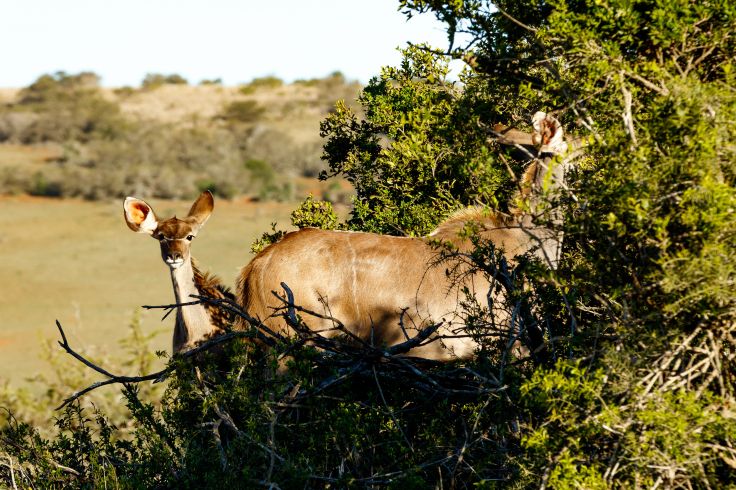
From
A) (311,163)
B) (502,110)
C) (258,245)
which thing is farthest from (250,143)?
(502,110)

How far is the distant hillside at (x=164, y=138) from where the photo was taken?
35.5m

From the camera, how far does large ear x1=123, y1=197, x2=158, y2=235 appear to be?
7207 mm

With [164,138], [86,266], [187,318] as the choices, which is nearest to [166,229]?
[187,318]

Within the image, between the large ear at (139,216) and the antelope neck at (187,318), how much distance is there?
436mm

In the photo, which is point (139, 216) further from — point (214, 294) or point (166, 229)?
point (214, 294)

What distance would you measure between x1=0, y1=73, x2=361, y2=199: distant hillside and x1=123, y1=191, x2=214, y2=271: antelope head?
74.4ft

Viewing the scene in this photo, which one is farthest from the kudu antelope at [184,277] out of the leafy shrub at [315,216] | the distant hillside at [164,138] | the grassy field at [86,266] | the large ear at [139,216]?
the distant hillside at [164,138]

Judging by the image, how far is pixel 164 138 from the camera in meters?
43.3

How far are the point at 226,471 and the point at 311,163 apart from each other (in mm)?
36768

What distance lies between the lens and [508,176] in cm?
484

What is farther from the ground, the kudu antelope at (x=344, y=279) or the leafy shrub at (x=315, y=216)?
the leafy shrub at (x=315, y=216)

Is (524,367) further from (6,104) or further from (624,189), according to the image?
(6,104)

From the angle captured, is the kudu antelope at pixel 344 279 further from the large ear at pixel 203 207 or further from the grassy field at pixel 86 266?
the grassy field at pixel 86 266

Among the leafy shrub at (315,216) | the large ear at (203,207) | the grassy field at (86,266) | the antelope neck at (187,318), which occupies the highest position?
the large ear at (203,207)
